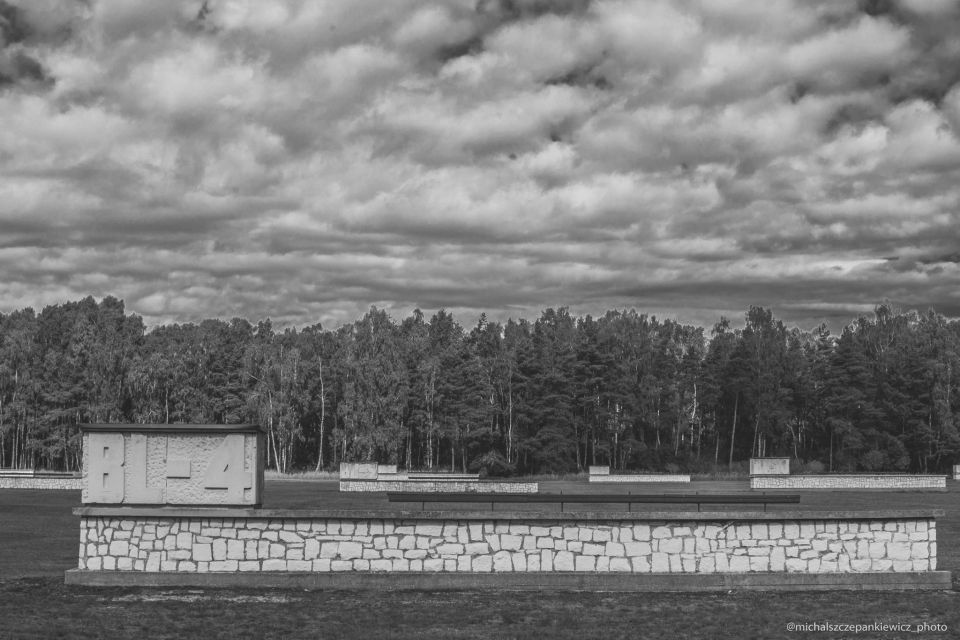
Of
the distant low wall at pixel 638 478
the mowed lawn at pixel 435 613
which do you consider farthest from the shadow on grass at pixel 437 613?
the distant low wall at pixel 638 478

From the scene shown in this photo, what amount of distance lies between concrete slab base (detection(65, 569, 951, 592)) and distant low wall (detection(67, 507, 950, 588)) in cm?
7

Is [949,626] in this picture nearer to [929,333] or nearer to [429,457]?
[429,457]

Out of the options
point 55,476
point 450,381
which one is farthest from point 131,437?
point 450,381

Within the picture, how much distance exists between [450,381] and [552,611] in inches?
2412

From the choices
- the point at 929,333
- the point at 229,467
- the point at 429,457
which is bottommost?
the point at 429,457

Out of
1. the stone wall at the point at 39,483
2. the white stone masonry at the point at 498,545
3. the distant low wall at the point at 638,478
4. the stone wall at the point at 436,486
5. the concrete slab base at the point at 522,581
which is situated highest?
the white stone masonry at the point at 498,545

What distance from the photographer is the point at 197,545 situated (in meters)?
13.1

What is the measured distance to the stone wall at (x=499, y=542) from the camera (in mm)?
13016

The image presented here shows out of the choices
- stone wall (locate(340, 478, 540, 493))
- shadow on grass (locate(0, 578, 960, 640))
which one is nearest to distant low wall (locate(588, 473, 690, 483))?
stone wall (locate(340, 478, 540, 493))

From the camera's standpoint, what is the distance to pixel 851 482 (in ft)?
132

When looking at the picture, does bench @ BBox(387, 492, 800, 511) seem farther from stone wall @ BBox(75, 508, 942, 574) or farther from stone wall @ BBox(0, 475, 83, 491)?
stone wall @ BBox(0, 475, 83, 491)

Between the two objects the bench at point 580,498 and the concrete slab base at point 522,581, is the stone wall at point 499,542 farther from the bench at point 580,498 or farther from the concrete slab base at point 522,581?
the bench at point 580,498

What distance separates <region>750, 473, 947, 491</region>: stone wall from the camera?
39312 mm

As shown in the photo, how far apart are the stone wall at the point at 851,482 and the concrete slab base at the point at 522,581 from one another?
27.0 meters
